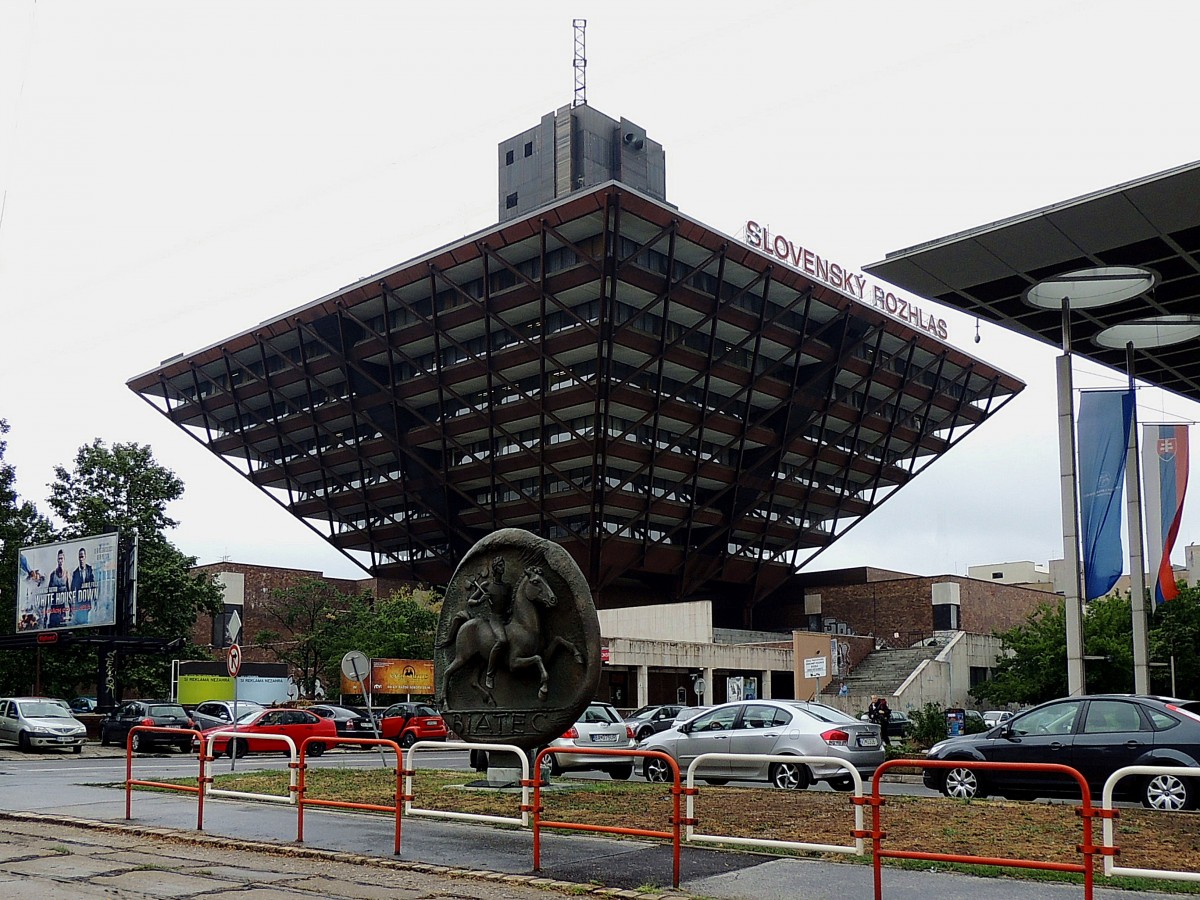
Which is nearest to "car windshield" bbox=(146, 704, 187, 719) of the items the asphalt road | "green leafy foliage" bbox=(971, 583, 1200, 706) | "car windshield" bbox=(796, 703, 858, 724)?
the asphalt road

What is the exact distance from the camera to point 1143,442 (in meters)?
27.6

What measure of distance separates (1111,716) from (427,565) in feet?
211

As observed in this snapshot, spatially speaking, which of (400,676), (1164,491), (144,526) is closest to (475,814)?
(1164,491)

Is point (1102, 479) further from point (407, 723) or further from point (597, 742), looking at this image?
point (407, 723)

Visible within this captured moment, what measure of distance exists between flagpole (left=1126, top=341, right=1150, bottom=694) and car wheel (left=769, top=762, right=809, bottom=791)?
8.76m

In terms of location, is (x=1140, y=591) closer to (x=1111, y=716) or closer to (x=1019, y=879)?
(x=1111, y=716)

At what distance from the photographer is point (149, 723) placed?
114ft

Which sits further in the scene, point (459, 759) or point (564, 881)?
point (459, 759)

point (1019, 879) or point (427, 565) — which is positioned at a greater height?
point (427, 565)

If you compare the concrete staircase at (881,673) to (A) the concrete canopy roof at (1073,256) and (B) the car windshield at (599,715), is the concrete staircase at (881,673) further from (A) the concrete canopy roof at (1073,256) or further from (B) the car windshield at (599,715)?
(B) the car windshield at (599,715)

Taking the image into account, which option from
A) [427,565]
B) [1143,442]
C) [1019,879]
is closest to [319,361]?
[427,565]

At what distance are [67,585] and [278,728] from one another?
48.3ft

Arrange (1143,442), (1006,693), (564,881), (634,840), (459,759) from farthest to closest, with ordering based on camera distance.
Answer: (1006,693), (459,759), (1143,442), (634,840), (564,881)

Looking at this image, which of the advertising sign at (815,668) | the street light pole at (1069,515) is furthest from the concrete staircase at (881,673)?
the street light pole at (1069,515)
